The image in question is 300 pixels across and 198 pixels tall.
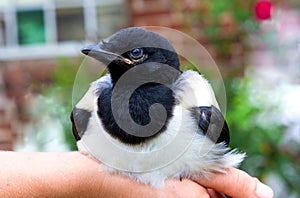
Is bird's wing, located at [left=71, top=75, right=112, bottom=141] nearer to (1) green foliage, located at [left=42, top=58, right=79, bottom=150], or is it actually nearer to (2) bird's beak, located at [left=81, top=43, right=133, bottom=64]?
(2) bird's beak, located at [left=81, top=43, right=133, bottom=64]

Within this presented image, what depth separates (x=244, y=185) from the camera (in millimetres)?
1748

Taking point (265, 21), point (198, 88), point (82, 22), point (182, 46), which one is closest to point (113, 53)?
point (198, 88)

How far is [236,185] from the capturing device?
1.74 meters

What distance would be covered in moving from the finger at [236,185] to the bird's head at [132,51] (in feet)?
1.06

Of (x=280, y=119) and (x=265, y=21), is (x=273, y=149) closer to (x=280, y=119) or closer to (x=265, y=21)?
(x=280, y=119)

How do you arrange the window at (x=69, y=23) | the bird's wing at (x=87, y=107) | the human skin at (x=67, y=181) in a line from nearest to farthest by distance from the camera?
the human skin at (x=67, y=181), the bird's wing at (x=87, y=107), the window at (x=69, y=23)

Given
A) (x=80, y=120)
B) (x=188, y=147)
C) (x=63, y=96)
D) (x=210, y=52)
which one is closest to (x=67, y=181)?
(x=80, y=120)

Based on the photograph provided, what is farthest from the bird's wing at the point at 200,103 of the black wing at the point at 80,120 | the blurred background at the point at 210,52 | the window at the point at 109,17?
the window at the point at 109,17

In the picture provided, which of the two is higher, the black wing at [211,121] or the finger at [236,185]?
the black wing at [211,121]

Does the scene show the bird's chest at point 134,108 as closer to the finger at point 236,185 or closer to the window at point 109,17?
the finger at point 236,185

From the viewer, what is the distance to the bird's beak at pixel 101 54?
168cm

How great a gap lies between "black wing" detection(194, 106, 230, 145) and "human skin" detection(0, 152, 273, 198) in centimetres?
14

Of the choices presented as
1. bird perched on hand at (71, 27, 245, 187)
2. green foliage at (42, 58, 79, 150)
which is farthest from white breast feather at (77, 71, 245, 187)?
green foliage at (42, 58, 79, 150)

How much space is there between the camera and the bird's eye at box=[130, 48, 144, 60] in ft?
5.58
